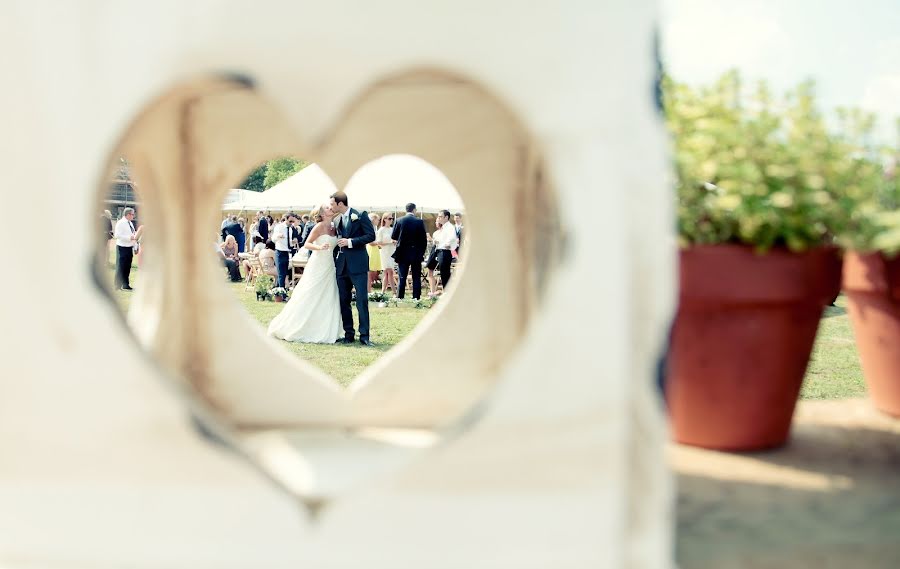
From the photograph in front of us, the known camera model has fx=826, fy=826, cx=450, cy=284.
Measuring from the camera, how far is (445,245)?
10.6m

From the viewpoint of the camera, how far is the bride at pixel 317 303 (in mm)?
7297

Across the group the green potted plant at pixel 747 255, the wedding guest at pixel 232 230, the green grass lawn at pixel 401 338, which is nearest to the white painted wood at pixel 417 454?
the green potted plant at pixel 747 255

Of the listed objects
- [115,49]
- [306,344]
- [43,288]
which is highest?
[115,49]

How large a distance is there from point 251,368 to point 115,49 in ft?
4.59

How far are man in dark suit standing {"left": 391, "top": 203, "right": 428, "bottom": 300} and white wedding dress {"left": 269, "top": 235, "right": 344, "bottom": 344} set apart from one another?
226 cm

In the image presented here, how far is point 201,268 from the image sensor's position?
8.87 feet

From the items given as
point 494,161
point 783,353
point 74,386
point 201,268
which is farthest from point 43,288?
point 783,353

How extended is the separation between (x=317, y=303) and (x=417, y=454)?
5900mm

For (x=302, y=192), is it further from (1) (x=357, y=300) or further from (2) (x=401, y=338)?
(1) (x=357, y=300)

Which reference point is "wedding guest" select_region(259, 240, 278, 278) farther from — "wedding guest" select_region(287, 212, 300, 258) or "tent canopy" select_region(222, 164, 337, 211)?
"tent canopy" select_region(222, 164, 337, 211)

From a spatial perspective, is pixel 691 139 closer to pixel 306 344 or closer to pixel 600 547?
pixel 600 547

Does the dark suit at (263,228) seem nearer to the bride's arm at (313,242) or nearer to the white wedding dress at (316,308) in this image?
the white wedding dress at (316,308)

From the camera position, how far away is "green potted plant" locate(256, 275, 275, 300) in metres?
10.4

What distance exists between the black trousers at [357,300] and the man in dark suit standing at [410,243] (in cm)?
239
